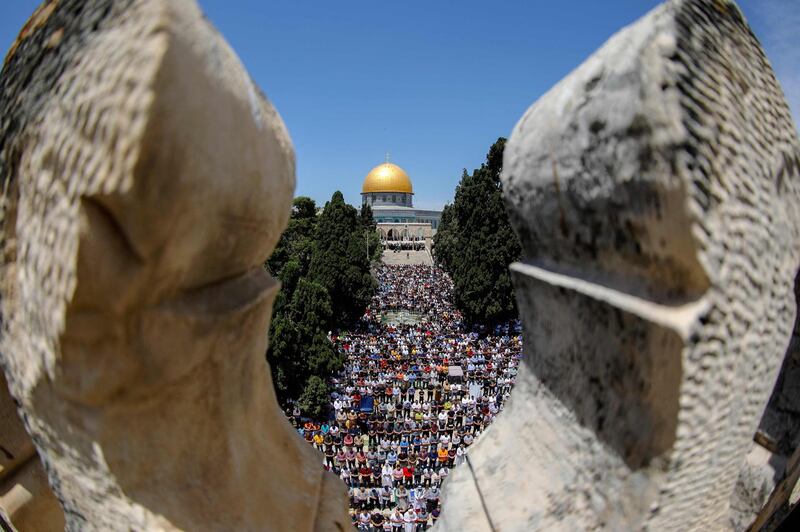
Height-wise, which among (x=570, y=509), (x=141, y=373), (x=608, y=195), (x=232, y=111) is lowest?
(x=570, y=509)

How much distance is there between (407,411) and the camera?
1052 centimetres

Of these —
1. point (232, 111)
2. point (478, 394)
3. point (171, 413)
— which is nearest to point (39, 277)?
point (171, 413)

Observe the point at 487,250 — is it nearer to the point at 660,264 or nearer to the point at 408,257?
the point at 660,264

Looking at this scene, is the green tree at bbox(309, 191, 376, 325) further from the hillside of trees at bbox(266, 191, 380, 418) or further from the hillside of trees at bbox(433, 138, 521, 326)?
the hillside of trees at bbox(433, 138, 521, 326)

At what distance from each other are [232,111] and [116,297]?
1.26 ft

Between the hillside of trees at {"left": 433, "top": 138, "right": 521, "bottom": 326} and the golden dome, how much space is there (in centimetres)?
3273

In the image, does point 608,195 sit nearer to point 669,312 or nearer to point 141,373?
point 669,312

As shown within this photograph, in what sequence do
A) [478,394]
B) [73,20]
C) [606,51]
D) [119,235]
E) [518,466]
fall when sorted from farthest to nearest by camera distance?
1. [478,394]
2. [518,466]
3. [606,51]
4. [73,20]
5. [119,235]

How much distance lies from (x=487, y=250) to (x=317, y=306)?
6.82m

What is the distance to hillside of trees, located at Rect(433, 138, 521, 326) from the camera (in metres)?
15.7

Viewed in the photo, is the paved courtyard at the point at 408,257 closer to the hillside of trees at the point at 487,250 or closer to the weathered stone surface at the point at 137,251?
the hillside of trees at the point at 487,250

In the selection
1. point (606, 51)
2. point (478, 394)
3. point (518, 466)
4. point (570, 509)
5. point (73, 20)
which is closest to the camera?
point (73, 20)

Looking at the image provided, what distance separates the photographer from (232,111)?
957 mm

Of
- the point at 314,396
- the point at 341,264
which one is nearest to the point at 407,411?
the point at 314,396
